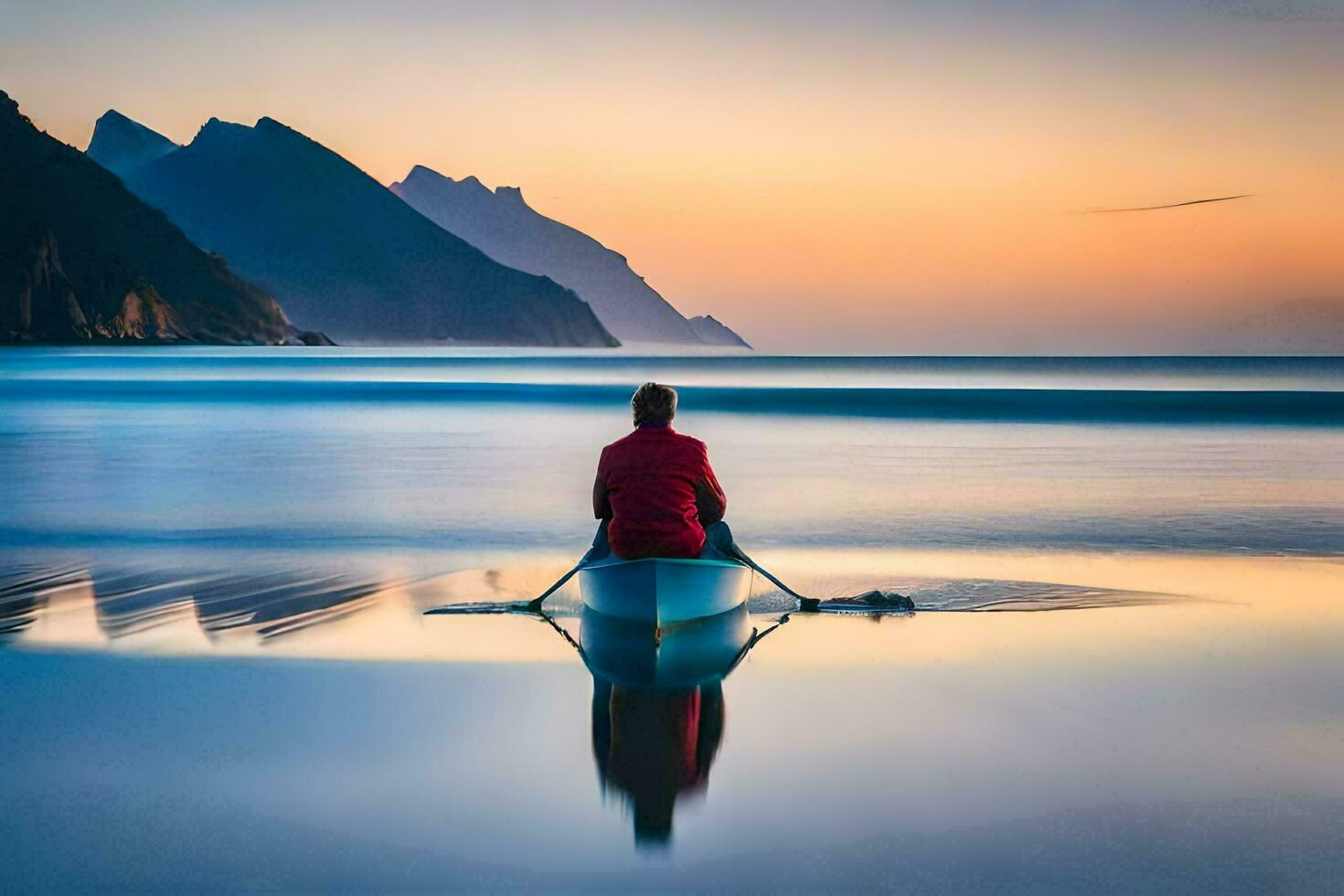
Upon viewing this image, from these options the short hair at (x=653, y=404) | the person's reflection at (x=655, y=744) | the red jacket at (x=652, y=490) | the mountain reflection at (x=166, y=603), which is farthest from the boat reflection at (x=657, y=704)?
the mountain reflection at (x=166, y=603)

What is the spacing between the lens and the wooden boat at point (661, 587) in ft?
23.9

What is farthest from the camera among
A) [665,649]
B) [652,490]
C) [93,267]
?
[93,267]

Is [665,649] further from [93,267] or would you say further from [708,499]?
[93,267]

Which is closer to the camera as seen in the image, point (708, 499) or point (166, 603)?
point (708, 499)

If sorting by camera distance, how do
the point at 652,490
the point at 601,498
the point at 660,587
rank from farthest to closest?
the point at 601,498 → the point at 652,490 → the point at 660,587

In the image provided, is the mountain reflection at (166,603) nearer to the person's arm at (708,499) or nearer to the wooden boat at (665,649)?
the wooden boat at (665,649)

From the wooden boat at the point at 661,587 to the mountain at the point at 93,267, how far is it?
135 meters

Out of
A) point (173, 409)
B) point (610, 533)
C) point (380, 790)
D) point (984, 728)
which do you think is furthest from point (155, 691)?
point (173, 409)

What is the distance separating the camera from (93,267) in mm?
141625

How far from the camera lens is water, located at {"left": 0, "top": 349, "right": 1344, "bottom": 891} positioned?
13.3ft

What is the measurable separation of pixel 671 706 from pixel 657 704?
0.07 m

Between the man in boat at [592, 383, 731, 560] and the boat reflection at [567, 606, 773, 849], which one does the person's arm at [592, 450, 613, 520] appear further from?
the boat reflection at [567, 606, 773, 849]

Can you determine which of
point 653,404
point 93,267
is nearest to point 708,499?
point 653,404

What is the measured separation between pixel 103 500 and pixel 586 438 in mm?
13313
